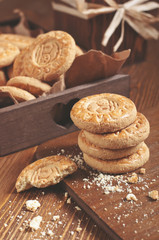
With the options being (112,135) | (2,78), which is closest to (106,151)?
(112,135)

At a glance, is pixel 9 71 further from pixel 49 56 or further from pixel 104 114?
pixel 104 114

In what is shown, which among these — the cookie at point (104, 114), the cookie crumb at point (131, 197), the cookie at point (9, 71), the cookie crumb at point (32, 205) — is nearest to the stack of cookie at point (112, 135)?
the cookie at point (104, 114)

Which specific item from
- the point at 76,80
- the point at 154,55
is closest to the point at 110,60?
the point at 76,80

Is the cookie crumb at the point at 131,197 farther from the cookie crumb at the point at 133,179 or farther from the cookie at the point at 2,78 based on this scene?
the cookie at the point at 2,78

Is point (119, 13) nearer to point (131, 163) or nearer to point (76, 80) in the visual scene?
point (76, 80)

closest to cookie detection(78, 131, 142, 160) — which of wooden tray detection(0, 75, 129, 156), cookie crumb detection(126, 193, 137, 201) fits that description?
cookie crumb detection(126, 193, 137, 201)

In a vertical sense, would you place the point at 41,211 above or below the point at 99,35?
below
